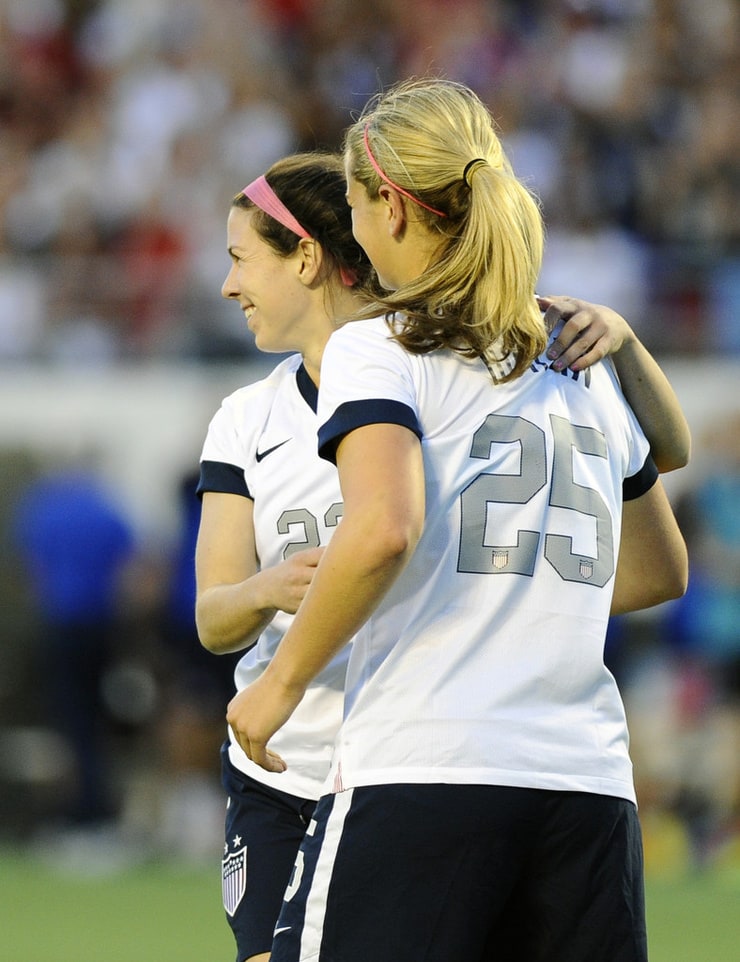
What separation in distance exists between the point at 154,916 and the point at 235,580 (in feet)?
13.7

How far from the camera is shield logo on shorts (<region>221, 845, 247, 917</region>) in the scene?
3.22m

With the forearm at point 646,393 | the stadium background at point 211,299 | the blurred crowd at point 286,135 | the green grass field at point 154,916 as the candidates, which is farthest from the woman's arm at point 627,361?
the blurred crowd at point 286,135

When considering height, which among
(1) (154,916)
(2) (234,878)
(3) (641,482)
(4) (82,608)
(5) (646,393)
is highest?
(5) (646,393)

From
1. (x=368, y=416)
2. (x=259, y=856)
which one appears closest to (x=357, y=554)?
(x=368, y=416)

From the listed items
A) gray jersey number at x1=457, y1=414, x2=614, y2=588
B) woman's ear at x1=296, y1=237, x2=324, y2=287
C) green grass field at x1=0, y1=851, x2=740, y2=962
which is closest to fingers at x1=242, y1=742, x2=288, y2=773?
gray jersey number at x1=457, y1=414, x2=614, y2=588

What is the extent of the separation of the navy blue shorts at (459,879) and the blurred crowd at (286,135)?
7.29 m

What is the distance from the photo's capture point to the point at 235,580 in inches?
125

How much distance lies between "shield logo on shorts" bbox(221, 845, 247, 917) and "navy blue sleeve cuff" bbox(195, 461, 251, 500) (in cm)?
73

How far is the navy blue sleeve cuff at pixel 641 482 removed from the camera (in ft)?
9.14

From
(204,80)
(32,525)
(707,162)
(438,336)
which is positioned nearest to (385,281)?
(438,336)

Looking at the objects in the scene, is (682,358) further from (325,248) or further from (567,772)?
(567,772)

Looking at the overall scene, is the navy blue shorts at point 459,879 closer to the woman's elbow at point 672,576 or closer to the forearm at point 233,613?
the forearm at point 233,613

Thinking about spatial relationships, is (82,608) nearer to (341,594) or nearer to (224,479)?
(224,479)

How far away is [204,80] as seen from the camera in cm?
1143
